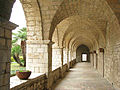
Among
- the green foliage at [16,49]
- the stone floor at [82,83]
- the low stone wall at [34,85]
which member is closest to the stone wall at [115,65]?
the stone floor at [82,83]

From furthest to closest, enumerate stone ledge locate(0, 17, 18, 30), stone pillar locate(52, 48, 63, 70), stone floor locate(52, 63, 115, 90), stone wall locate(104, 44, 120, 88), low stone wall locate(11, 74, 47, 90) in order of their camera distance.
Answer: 1. stone pillar locate(52, 48, 63, 70)
2. stone floor locate(52, 63, 115, 90)
3. stone wall locate(104, 44, 120, 88)
4. low stone wall locate(11, 74, 47, 90)
5. stone ledge locate(0, 17, 18, 30)

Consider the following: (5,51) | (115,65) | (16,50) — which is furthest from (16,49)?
(5,51)

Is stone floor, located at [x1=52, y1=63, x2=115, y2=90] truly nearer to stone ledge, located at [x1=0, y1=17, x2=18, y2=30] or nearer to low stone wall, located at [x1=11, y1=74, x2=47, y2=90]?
low stone wall, located at [x1=11, y1=74, x2=47, y2=90]

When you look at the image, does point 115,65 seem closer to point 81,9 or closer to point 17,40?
point 81,9

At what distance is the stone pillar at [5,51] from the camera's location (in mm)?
2479

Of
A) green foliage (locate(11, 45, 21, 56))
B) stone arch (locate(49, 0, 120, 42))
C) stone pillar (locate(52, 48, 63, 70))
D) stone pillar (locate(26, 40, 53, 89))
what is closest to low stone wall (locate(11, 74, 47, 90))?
stone pillar (locate(26, 40, 53, 89))

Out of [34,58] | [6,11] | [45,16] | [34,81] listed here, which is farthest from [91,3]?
[6,11]

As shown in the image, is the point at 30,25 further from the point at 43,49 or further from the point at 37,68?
the point at 37,68

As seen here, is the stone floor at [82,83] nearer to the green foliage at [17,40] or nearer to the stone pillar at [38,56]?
the stone pillar at [38,56]

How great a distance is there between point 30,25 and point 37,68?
1.70 metres

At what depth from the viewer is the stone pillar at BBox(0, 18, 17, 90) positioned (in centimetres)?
248

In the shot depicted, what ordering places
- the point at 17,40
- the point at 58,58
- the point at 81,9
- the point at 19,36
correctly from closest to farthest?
the point at 81,9
the point at 17,40
the point at 19,36
the point at 58,58

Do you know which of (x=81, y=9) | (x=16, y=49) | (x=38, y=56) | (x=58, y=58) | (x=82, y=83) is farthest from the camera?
(x=58, y=58)

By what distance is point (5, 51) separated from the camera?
2.59 m
